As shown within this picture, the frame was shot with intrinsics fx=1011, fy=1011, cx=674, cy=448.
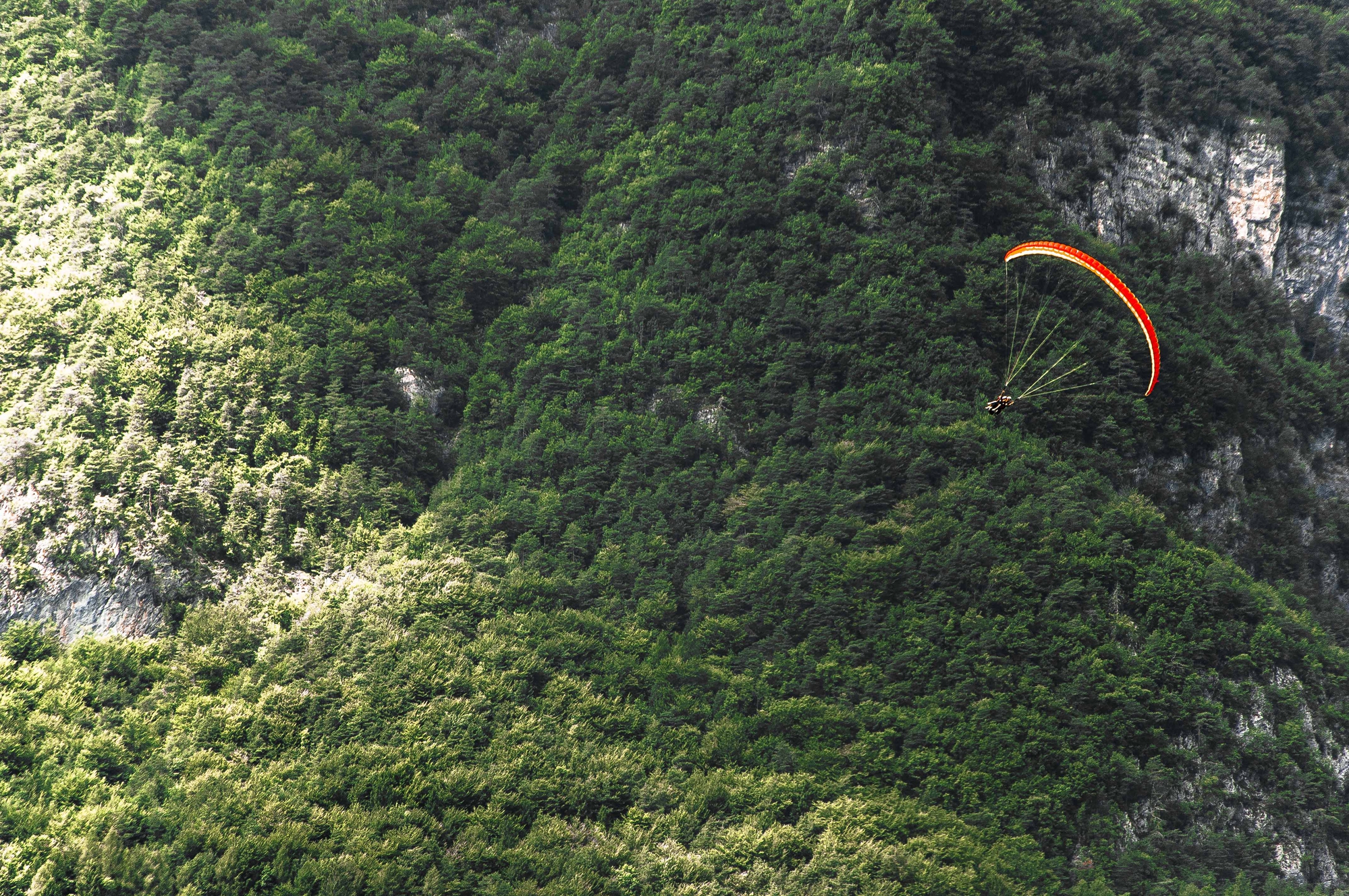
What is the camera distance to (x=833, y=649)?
45562 mm

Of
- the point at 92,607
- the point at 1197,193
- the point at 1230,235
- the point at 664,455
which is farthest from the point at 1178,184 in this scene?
the point at 92,607

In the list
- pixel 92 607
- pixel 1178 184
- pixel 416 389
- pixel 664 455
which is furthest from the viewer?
pixel 1178 184

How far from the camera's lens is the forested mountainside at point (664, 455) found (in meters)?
40.2

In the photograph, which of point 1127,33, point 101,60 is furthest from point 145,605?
point 1127,33

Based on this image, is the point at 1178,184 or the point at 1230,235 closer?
the point at 1178,184

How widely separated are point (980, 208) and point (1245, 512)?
2132 cm

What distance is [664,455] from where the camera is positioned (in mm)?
52406

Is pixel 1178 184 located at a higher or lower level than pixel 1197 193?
higher

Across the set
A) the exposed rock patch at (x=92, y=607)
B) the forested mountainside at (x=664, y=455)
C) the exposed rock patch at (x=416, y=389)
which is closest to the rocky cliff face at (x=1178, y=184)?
the forested mountainside at (x=664, y=455)

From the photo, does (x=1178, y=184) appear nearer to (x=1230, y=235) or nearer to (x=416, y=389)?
(x=1230, y=235)

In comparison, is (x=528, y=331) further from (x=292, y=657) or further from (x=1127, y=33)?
(x=1127, y=33)

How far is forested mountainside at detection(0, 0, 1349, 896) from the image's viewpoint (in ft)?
132

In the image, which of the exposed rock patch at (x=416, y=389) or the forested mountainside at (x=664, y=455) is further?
the exposed rock patch at (x=416, y=389)

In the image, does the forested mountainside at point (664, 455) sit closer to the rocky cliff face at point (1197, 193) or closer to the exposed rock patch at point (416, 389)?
the rocky cliff face at point (1197, 193)
